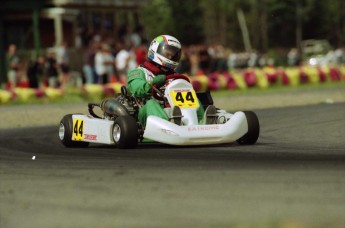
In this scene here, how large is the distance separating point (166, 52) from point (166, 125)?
4.66ft

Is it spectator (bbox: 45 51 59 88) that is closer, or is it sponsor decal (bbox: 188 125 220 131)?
sponsor decal (bbox: 188 125 220 131)

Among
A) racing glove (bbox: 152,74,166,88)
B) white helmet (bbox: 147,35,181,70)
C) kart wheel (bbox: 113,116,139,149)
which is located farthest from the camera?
white helmet (bbox: 147,35,181,70)

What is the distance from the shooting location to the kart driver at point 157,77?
11.2m

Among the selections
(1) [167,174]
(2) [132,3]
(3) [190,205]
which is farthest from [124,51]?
(3) [190,205]

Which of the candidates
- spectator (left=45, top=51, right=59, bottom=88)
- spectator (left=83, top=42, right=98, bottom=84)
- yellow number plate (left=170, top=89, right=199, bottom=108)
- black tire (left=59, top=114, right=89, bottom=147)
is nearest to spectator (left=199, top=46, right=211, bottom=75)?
spectator (left=45, top=51, right=59, bottom=88)

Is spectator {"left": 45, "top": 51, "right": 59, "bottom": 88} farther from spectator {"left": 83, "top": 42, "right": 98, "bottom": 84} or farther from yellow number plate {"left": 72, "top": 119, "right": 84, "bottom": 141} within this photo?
yellow number plate {"left": 72, "top": 119, "right": 84, "bottom": 141}

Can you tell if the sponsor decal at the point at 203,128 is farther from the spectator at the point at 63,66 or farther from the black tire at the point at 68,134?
the spectator at the point at 63,66

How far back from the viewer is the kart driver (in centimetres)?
1123

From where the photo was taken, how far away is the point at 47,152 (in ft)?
37.8

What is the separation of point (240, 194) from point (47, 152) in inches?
181

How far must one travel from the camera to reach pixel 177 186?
779cm

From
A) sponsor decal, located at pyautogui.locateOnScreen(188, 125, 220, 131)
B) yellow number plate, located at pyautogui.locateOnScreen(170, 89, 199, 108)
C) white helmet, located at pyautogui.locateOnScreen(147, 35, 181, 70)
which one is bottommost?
sponsor decal, located at pyautogui.locateOnScreen(188, 125, 220, 131)

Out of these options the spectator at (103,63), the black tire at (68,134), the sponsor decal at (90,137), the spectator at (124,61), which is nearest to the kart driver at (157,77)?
the sponsor decal at (90,137)

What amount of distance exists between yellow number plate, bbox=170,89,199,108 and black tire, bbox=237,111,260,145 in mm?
556
